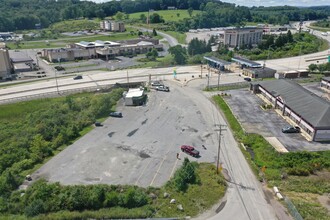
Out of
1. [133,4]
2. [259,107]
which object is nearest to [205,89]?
[259,107]

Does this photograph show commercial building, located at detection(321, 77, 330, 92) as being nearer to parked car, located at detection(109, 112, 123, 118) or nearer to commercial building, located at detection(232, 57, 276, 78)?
commercial building, located at detection(232, 57, 276, 78)

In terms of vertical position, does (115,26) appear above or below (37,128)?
above

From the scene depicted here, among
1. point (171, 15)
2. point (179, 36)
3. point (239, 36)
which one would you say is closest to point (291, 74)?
point (239, 36)

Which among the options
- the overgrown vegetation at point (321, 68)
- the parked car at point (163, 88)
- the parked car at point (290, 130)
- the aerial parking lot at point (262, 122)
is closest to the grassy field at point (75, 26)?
the parked car at point (163, 88)

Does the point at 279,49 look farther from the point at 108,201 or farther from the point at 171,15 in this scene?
the point at 171,15

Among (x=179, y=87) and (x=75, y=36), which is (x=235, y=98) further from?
(x=75, y=36)
